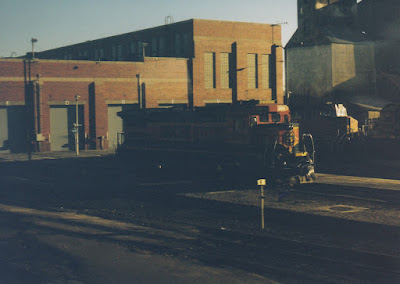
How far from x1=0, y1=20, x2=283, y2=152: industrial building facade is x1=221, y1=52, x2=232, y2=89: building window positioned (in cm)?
11

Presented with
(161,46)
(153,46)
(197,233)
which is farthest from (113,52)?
(197,233)

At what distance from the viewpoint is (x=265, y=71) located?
6294cm

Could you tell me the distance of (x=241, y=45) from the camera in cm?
6003

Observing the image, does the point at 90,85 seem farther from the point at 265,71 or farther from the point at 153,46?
the point at 265,71

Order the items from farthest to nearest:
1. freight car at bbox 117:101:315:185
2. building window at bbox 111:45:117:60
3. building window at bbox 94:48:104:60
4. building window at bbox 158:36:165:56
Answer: building window at bbox 94:48:104:60 → building window at bbox 111:45:117:60 → building window at bbox 158:36:165:56 → freight car at bbox 117:101:315:185

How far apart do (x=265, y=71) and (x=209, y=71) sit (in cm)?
761

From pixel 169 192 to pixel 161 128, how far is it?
371 inches

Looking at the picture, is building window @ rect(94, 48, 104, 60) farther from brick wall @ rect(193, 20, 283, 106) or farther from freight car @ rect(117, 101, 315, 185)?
freight car @ rect(117, 101, 315, 185)

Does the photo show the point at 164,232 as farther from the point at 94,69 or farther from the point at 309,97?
the point at 309,97

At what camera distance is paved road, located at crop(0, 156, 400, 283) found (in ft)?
37.3

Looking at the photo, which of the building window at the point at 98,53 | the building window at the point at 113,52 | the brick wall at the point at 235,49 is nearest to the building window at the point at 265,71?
the brick wall at the point at 235,49

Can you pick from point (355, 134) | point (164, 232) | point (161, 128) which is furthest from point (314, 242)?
point (355, 134)

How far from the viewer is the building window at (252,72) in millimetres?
61500

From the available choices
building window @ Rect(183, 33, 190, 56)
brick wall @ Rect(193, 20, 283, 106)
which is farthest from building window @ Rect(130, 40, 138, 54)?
brick wall @ Rect(193, 20, 283, 106)
